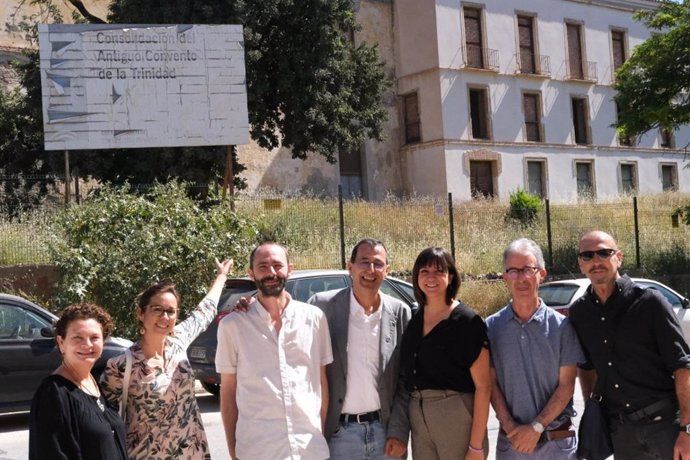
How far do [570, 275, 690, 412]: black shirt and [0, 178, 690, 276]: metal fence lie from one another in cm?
1085

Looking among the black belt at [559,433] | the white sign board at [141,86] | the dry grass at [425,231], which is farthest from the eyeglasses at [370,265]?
the white sign board at [141,86]

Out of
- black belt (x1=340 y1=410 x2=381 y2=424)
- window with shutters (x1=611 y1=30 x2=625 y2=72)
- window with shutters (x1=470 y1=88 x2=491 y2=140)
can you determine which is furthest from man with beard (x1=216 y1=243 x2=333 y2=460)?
window with shutters (x1=611 y1=30 x2=625 y2=72)

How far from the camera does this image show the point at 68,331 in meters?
3.91

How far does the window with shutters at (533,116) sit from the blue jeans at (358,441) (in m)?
34.1

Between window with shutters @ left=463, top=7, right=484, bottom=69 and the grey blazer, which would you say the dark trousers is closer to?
the grey blazer

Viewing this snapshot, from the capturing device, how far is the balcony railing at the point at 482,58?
35.5 m

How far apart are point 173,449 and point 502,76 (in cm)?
3371

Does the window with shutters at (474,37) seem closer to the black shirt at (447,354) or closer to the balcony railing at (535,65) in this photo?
the balcony railing at (535,65)

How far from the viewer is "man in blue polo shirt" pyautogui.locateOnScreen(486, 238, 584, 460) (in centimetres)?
439

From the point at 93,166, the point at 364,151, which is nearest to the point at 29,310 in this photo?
the point at 93,166

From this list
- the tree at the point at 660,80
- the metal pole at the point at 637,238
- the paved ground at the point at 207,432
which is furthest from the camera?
the metal pole at the point at 637,238

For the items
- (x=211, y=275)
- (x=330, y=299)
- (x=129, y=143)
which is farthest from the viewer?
(x=129, y=143)

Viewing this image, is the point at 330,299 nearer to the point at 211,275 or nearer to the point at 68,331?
the point at 68,331

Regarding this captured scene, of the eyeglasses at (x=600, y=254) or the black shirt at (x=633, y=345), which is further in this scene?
the eyeglasses at (x=600, y=254)
